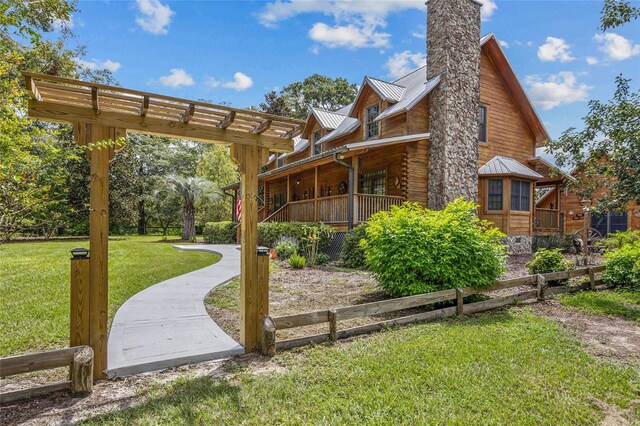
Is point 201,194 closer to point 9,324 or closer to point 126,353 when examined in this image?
point 9,324

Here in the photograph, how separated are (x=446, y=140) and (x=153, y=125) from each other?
40.0 feet

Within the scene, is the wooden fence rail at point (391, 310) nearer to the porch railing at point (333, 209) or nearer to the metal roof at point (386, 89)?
the porch railing at point (333, 209)

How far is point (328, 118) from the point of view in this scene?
790 inches

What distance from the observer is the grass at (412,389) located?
3062mm

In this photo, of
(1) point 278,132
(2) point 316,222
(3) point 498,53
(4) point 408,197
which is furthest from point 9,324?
(3) point 498,53

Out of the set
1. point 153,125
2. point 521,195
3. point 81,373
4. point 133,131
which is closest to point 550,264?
point 521,195

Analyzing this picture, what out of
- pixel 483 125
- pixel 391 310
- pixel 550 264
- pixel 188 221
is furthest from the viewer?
pixel 188 221

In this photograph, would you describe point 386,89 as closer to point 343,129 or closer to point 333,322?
point 343,129

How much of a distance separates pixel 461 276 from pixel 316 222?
27.5ft

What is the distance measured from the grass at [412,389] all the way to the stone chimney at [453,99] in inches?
400

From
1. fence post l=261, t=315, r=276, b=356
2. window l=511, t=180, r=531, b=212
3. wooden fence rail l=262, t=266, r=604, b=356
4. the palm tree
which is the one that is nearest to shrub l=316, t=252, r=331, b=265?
wooden fence rail l=262, t=266, r=604, b=356

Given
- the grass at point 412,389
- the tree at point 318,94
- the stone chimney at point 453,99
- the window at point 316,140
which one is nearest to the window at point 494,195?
the stone chimney at point 453,99

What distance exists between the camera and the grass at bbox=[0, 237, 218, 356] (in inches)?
192

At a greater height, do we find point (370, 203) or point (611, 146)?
point (611, 146)
